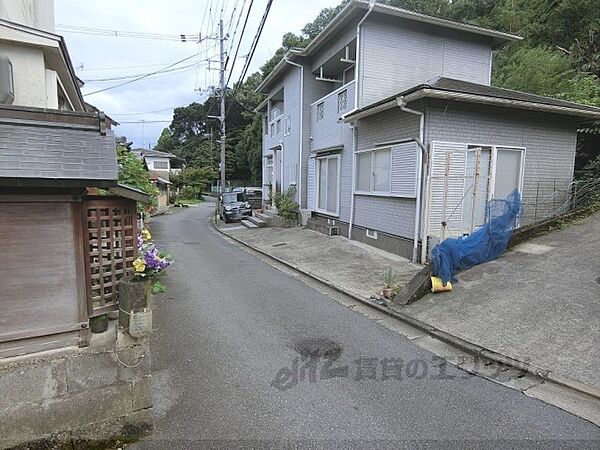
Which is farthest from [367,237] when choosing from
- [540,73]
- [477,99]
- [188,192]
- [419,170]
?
[188,192]

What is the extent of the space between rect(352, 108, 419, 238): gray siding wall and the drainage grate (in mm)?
4978

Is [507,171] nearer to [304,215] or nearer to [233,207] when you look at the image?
[304,215]

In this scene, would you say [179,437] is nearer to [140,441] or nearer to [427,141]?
[140,441]

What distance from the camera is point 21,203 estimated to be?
12.6ft

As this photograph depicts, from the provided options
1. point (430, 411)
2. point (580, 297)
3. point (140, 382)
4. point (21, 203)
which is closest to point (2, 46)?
point (21, 203)

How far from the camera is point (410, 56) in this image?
11922 mm

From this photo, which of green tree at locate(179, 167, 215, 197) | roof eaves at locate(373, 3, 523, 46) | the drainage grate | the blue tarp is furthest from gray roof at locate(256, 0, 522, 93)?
green tree at locate(179, 167, 215, 197)

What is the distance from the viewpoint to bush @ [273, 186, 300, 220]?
649 inches

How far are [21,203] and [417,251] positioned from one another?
25.3ft

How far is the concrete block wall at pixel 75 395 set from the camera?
339 cm

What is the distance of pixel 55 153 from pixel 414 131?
24.9 feet

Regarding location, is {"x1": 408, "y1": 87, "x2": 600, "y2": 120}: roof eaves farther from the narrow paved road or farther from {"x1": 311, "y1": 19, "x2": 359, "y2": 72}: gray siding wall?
the narrow paved road

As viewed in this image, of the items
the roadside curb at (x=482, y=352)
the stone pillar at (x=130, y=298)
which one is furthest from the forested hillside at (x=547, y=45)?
the stone pillar at (x=130, y=298)

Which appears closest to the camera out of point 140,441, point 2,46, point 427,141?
point 140,441
